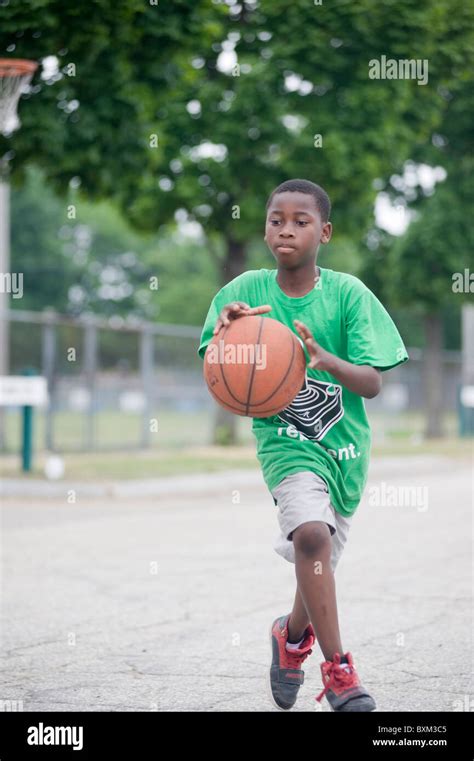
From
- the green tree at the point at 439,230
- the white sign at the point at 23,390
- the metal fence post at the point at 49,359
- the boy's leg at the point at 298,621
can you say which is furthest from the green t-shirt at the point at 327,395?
the green tree at the point at 439,230

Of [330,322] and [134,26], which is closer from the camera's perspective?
[330,322]

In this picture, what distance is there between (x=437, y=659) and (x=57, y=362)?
1631cm

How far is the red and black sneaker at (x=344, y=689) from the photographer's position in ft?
13.7

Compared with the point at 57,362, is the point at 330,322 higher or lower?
lower

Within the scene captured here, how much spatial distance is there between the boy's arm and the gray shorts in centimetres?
39

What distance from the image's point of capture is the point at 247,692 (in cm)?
500

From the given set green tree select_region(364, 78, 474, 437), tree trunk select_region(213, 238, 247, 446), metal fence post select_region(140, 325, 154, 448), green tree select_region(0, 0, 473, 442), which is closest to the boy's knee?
Result: green tree select_region(0, 0, 473, 442)

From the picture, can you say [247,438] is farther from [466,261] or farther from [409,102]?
[409,102]

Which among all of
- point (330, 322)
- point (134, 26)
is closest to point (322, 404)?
point (330, 322)

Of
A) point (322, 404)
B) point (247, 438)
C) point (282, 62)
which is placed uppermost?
point (282, 62)

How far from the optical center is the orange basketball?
430 centimetres

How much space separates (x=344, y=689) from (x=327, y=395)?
1109mm
